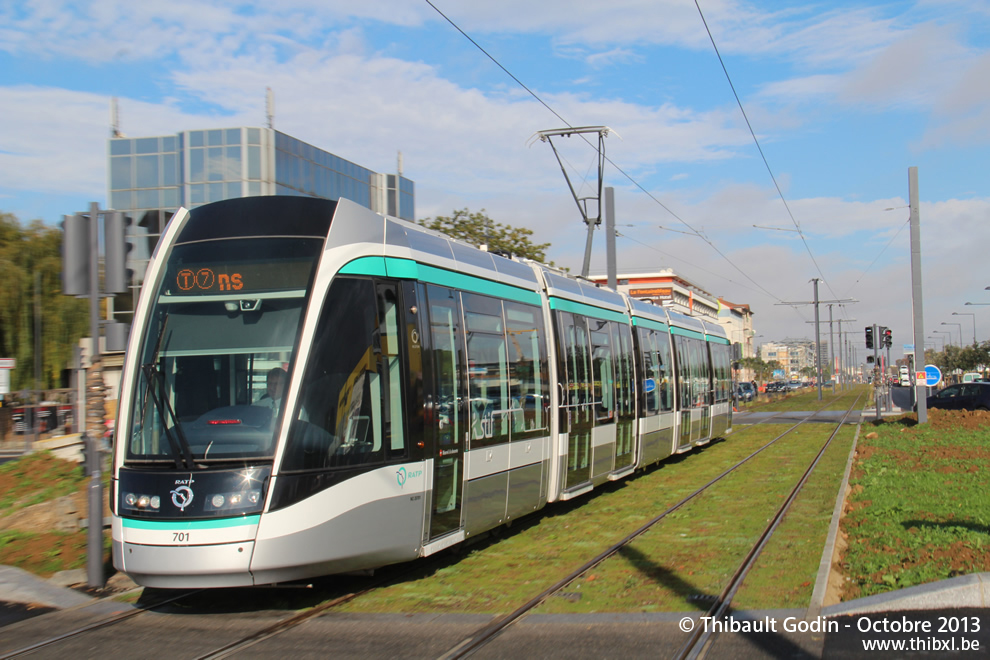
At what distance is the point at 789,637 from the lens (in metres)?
5.90

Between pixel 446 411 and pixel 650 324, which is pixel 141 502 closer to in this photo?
pixel 446 411

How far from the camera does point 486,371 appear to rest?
9.22 m

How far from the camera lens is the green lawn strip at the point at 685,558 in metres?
7.11

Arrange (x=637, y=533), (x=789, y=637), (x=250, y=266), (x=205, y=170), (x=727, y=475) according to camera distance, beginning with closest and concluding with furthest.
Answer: (x=789, y=637), (x=250, y=266), (x=637, y=533), (x=727, y=475), (x=205, y=170)

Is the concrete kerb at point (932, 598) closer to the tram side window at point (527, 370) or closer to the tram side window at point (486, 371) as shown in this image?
the tram side window at point (486, 371)

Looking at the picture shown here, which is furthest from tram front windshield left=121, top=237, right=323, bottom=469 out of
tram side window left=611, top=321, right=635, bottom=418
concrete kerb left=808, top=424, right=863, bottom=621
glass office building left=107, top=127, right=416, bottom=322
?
glass office building left=107, top=127, right=416, bottom=322

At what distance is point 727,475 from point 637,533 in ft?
20.9

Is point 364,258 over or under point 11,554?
over

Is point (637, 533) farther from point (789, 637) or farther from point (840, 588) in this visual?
point (789, 637)

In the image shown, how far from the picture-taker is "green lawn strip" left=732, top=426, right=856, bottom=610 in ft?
23.0

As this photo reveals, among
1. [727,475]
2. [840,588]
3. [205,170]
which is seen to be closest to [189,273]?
[840,588]

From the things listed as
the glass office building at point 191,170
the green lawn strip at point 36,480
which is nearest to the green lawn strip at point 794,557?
the green lawn strip at point 36,480

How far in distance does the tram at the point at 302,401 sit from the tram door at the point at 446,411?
2 cm

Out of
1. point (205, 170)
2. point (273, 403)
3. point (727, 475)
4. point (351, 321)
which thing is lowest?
point (727, 475)
